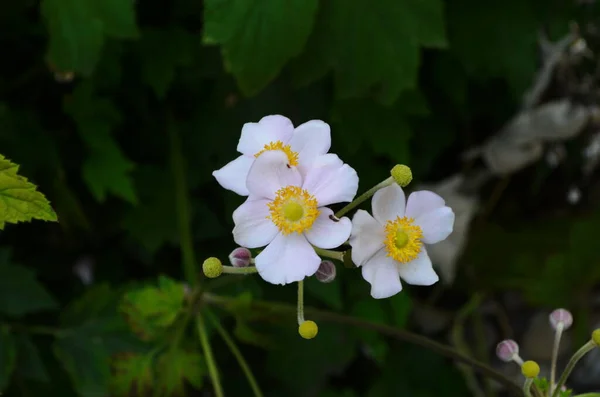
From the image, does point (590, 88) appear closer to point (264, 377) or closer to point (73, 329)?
point (264, 377)

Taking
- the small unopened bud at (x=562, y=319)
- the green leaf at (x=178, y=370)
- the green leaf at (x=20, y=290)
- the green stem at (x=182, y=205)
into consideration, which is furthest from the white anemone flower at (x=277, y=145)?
the green leaf at (x=20, y=290)

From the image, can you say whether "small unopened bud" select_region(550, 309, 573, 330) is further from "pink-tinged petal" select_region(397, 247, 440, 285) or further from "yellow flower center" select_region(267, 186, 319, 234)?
"yellow flower center" select_region(267, 186, 319, 234)

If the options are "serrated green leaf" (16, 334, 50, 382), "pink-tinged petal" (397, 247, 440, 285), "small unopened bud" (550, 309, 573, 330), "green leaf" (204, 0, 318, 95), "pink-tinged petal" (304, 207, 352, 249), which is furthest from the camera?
"serrated green leaf" (16, 334, 50, 382)

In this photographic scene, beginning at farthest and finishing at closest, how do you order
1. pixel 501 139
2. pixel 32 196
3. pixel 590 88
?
pixel 501 139 < pixel 590 88 < pixel 32 196

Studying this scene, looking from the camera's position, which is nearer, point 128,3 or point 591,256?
point 128,3

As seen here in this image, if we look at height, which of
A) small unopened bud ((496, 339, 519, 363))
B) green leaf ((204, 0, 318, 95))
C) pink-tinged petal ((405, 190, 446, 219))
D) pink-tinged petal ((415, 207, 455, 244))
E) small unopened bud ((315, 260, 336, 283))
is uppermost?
Result: green leaf ((204, 0, 318, 95))

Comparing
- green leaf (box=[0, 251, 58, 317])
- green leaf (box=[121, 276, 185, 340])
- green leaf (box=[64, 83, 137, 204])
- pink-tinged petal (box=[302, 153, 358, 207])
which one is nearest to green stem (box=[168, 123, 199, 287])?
green leaf (box=[64, 83, 137, 204])

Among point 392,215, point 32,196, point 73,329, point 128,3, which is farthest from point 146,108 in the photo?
point 392,215
